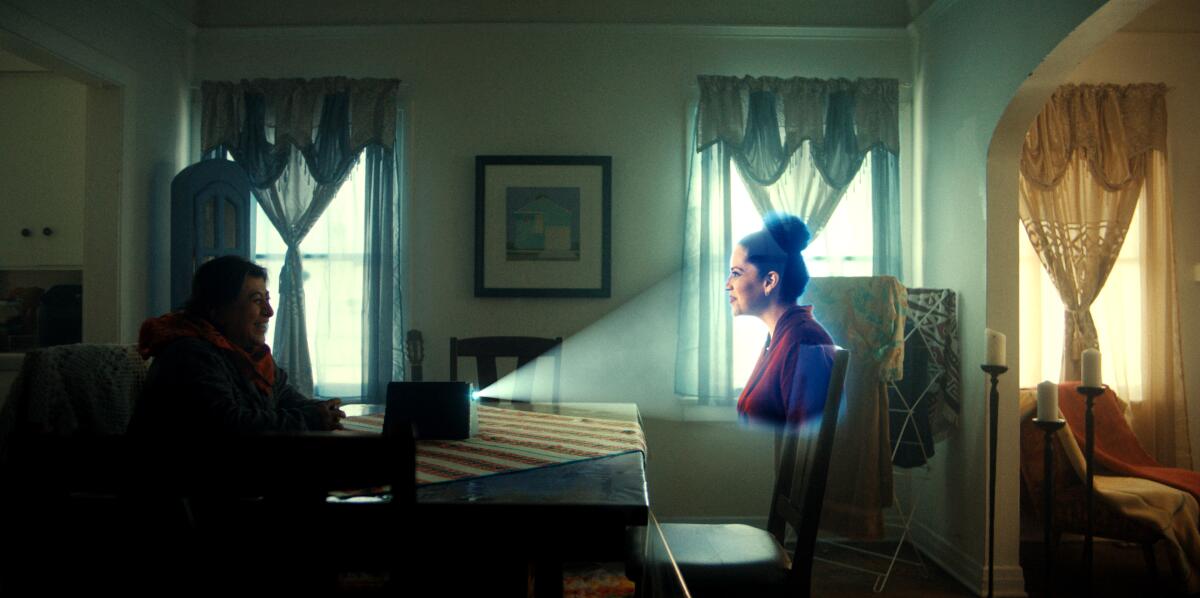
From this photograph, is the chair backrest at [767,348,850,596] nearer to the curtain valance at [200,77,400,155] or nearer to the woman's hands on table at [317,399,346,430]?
the woman's hands on table at [317,399,346,430]

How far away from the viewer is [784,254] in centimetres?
236

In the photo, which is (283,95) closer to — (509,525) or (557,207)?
(557,207)

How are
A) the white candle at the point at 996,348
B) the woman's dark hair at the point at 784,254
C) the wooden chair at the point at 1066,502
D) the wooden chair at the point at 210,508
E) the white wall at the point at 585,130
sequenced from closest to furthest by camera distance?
the wooden chair at the point at 210,508
the woman's dark hair at the point at 784,254
the white candle at the point at 996,348
the wooden chair at the point at 1066,502
the white wall at the point at 585,130

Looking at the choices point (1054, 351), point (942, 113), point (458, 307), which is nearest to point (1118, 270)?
point (1054, 351)

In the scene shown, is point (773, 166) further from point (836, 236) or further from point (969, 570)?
point (969, 570)

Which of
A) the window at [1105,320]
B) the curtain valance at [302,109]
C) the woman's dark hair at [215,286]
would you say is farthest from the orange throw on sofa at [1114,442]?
the curtain valance at [302,109]

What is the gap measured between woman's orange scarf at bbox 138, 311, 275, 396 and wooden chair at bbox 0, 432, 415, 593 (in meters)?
0.97

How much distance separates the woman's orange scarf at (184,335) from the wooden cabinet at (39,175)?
2.79 meters

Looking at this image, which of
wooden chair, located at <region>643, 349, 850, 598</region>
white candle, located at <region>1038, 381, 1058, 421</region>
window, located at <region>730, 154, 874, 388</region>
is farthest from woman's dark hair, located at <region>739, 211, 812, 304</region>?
window, located at <region>730, 154, 874, 388</region>

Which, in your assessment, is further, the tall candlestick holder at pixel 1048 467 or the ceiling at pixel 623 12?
the ceiling at pixel 623 12

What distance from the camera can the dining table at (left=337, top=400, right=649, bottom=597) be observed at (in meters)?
1.29

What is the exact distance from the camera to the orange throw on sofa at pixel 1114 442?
3227 mm

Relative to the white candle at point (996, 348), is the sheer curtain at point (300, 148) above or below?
above

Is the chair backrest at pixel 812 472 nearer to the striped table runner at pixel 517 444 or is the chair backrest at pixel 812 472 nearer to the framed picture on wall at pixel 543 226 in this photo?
the striped table runner at pixel 517 444
